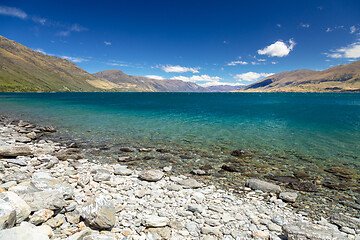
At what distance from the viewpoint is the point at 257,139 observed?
2834 centimetres

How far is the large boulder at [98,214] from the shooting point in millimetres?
7516

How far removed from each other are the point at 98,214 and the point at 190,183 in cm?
691

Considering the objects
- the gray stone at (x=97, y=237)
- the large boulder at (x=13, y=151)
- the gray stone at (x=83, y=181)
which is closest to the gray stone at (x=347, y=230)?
the gray stone at (x=97, y=237)

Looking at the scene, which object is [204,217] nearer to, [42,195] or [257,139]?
[42,195]

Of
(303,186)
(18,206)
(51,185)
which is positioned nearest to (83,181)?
(51,185)

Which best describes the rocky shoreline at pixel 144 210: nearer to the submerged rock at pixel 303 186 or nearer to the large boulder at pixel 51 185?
the large boulder at pixel 51 185

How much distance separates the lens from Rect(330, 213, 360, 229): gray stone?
9045 mm

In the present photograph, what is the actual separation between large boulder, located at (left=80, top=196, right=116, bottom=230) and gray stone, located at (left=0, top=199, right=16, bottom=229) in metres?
2.38

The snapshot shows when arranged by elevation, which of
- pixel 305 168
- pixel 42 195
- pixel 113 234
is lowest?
pixel 305 168

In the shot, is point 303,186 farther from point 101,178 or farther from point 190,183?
point 101,178

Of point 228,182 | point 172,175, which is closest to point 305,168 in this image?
point 228,182

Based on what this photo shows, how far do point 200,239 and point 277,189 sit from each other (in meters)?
7.61

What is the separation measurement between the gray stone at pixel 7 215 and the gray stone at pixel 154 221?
4.70 meters

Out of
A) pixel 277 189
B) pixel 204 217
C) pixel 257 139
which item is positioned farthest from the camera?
pixel 257 139
